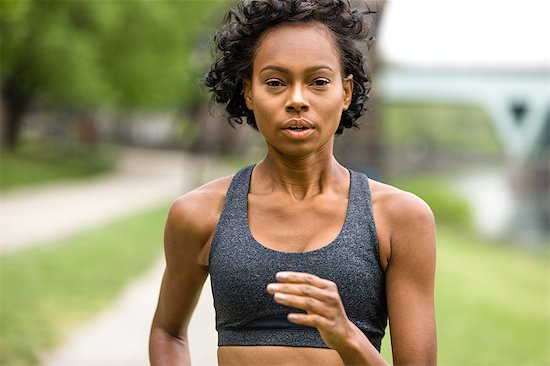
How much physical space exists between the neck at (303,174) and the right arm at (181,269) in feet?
0.52

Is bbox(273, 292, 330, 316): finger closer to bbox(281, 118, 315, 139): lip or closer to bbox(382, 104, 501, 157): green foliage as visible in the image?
bbox(281, 118, 315, 139): lip

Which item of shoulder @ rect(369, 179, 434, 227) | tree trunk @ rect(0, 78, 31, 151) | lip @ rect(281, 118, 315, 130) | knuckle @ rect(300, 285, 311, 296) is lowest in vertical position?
knuckle @ rect(300, 285, 311, 296)

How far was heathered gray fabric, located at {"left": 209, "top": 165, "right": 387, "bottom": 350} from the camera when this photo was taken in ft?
6.92

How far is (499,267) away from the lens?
583 inches

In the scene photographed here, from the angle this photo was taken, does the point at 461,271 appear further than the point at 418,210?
Yes

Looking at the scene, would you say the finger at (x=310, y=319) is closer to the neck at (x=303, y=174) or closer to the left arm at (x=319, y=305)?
the left arm at (x=319, y=305)

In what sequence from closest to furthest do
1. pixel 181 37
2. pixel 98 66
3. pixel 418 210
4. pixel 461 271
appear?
pixel 418 210 → pixel 461 271 → pixel 98 66 → pixel 181 37

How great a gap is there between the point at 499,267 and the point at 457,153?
46.8m

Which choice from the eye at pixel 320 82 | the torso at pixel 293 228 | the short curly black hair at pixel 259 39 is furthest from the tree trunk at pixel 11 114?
the eye at pixel 320 82

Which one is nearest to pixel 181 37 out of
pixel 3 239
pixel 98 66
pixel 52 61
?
pixel 98 66

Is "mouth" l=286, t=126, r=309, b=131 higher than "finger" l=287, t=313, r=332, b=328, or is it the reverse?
"mouth" l=286, t=126, r=309, b=131

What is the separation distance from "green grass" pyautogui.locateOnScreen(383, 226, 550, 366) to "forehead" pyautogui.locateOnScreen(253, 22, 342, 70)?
15.6 ft

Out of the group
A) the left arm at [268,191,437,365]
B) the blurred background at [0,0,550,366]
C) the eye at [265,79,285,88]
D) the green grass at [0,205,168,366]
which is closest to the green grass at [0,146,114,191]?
the blurred background at [0,0,550,366]

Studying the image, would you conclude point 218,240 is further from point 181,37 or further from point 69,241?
point 181,37
